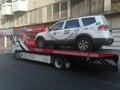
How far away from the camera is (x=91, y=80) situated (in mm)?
10773

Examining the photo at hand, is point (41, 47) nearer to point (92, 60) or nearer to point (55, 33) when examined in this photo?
point (55, 33)

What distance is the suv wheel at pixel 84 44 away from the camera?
11.7 metres

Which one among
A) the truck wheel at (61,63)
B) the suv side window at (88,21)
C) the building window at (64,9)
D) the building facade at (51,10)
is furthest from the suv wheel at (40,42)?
the building window at (64,9)

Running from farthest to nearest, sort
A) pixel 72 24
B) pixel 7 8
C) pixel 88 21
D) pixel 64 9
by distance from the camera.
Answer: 1. pixel 7 8
2. pixel 64 9
3. pixel 72 24
4. pixel 88 21

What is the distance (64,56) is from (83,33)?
1.99m

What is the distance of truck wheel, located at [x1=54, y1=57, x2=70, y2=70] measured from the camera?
43.5ft

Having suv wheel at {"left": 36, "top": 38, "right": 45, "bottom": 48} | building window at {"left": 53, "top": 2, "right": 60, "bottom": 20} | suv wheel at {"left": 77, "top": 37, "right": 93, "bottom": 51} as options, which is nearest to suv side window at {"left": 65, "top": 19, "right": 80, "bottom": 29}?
suv wheel at {"left": 77, "top": 37, "right": 93, "bottom": 51}

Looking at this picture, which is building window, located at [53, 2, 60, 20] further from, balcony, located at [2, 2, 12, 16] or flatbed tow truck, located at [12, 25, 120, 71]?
balcony, located at [2, 2, 12, 16]

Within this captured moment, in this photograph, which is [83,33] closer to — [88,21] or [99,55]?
[88,21]

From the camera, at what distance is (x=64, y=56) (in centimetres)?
1330

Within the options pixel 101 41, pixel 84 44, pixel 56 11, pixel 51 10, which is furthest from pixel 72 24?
pixel 51 10

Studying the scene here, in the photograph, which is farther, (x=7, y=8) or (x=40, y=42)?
(x=7, y=8)

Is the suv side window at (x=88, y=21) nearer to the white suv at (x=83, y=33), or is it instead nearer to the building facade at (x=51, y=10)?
the white suv at (x=83, y=33)

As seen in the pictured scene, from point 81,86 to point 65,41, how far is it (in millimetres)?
4001
